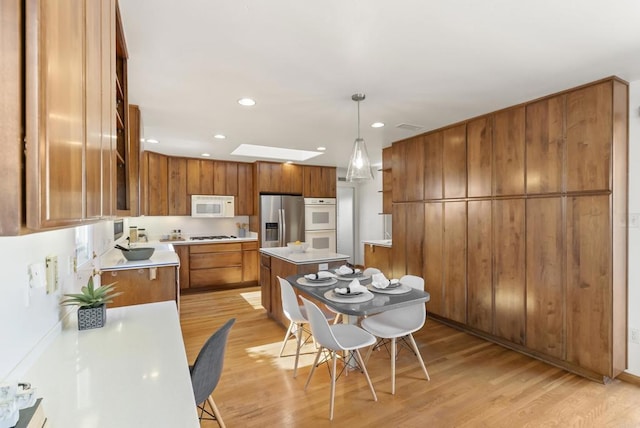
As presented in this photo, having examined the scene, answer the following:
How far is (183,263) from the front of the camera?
206 inches

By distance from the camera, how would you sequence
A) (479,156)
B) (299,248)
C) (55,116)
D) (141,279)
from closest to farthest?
1. (55,116)
2. (141,279)
3. (479,156)
4. (299,248)

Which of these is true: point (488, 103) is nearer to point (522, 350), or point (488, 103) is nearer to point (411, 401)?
point (522, 350)

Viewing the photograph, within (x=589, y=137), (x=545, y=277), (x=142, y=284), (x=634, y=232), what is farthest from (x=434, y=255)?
(x=142, y=284)

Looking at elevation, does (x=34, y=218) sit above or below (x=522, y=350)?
above

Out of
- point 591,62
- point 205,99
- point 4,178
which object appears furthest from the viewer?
point 205,99

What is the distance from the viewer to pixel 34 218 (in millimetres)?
505

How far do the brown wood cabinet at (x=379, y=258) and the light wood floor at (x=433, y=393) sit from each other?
5.14 ft

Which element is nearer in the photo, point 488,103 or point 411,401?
point 411,401

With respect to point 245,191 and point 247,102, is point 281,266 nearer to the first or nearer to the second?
point 247,102

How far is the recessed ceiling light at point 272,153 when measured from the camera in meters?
5.22

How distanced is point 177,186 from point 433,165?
423cm

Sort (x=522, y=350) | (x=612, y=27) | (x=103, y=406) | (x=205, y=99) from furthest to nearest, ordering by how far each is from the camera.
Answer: (x=522, y=350)
(x=205, y=99)
(x=612, y=27)
(x=103, y=406)

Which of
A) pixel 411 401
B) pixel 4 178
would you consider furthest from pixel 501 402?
pixel 4 178

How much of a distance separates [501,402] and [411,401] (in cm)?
64
